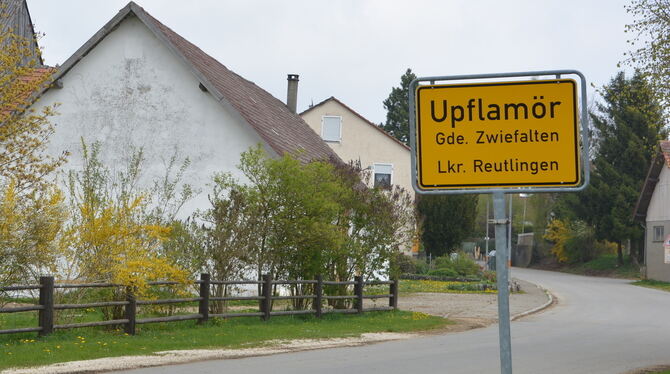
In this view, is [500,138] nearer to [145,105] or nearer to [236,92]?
[145,105]

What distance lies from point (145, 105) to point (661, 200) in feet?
115

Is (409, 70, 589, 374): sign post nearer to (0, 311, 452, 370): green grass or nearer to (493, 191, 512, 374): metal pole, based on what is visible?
(493, 191, 512, 374): metal pole

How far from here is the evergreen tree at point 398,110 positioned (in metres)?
91.2

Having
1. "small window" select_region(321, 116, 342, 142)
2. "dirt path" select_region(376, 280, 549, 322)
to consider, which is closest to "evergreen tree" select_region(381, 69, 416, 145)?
"small window" select_region(321, 116, 342, 142)

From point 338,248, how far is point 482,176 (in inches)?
651

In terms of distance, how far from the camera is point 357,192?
70.9 feet

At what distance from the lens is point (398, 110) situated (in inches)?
3642

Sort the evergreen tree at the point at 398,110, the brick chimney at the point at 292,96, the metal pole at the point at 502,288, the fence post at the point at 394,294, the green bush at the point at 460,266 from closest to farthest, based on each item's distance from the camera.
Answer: the metal pole at the point at 502,288 < the fence post at the point at 394,294 < the brick chimney at the point at 292,96 < the green bush at the point at 460,266 < the evergreen tree at the point at 398,110

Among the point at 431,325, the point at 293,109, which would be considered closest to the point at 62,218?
the point at 431,325

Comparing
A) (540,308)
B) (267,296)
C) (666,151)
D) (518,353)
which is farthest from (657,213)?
(518,353)

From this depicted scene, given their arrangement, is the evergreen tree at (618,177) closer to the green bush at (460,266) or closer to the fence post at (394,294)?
the green bush at (460,266)

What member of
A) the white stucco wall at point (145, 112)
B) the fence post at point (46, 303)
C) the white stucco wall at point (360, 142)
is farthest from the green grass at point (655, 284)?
the fence post at point (46, 303)

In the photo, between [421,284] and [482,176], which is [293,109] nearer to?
[421,284]

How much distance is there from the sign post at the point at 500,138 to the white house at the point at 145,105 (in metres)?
21.7
